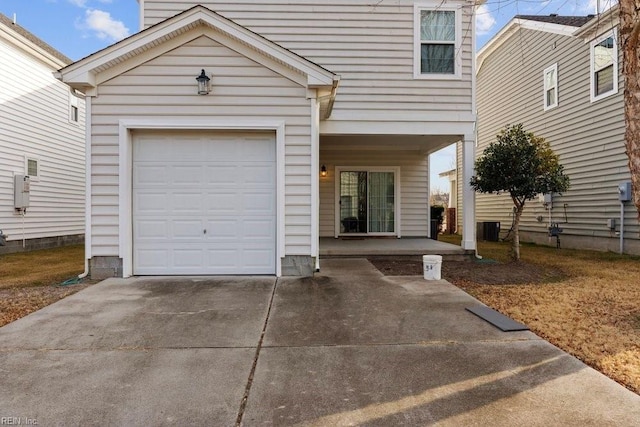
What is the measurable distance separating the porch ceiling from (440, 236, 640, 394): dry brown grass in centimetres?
369

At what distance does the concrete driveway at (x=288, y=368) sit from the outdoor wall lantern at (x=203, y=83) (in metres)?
3.19

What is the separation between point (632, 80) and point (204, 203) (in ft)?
18.4

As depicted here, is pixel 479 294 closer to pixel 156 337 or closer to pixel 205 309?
pixel 205 309

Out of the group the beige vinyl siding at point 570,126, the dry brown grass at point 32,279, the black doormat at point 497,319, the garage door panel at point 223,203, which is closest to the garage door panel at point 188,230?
the garage door panel at point 223,203

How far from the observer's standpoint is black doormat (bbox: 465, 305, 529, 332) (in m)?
3.91

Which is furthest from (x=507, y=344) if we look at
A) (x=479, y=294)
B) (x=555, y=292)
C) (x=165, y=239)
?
(x=165, y=239)

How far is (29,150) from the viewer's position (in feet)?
37.9

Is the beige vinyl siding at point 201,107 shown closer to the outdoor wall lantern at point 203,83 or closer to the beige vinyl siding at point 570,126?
the outdoor wall lantern at point 203,83

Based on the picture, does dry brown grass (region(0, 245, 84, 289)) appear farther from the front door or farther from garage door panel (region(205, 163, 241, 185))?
the front door

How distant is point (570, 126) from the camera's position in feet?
37.3

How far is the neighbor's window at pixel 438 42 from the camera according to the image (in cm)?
881

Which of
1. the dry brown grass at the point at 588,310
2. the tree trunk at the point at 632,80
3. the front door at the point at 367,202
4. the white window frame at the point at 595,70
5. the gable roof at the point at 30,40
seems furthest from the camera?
the front door at the point at 367,202

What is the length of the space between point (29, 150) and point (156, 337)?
10821mm

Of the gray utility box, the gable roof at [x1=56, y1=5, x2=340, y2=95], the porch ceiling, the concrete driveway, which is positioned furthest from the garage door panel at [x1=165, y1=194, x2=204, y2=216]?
the gray utility box
